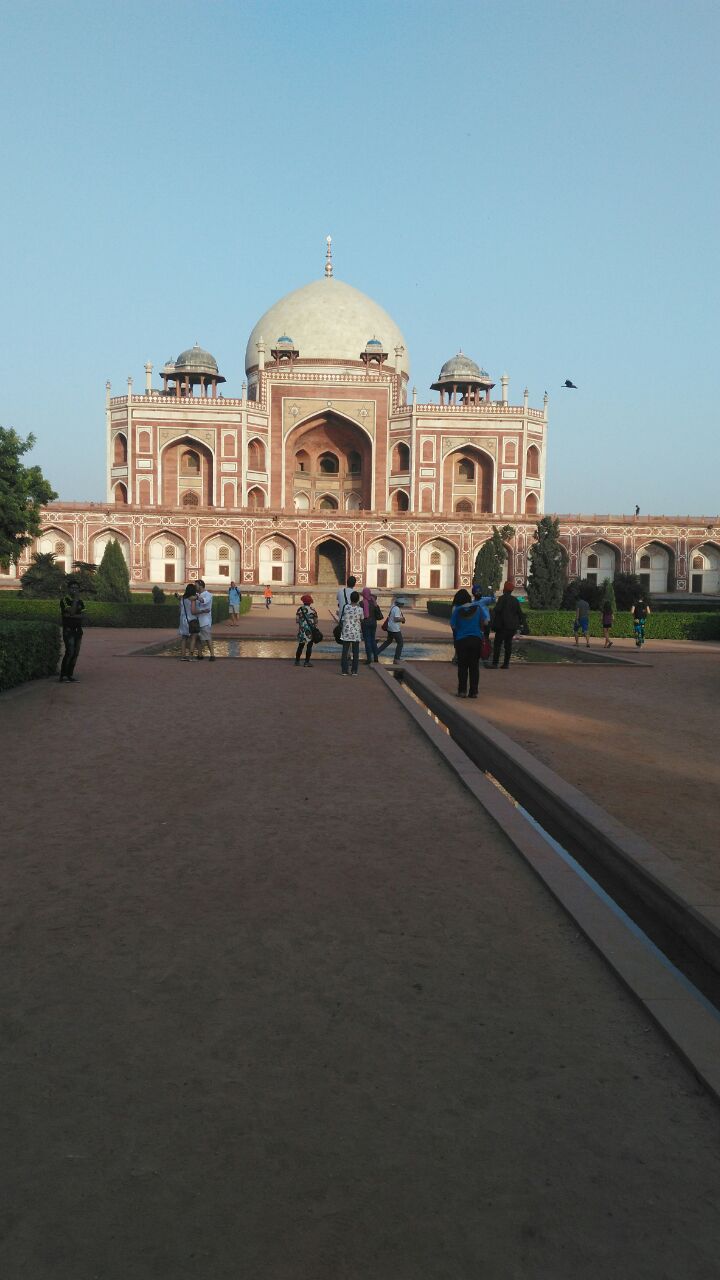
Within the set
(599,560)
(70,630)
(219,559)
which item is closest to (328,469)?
(219,559)

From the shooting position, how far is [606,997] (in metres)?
3.04

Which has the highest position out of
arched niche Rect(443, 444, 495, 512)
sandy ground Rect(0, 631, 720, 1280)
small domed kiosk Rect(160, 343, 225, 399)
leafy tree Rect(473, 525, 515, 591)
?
small domed kiosk Rect(160, 343, 225, 399)

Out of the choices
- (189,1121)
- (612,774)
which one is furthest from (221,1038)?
(612,774)

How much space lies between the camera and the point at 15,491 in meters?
27.7

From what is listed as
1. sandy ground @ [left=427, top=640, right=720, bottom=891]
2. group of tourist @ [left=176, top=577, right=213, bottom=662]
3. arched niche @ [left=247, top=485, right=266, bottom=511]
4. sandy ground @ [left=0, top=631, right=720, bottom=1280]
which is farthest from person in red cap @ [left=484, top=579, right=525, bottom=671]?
arched niche @ [left=247, top=485, right=266, bottom=511]

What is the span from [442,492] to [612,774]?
43.9 meters

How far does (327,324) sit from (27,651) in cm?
4524

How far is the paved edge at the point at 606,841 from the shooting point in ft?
11.9

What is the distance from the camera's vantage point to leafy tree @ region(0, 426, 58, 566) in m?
27.4

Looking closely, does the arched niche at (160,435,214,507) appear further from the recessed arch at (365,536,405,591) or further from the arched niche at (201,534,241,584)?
the recessed arch at (365,536,405,591)

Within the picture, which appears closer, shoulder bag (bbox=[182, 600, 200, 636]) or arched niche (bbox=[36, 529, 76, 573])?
shoulder bag (bbox=[182, 600, 200, 636])

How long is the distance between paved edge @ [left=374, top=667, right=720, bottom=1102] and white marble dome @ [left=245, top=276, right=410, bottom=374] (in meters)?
49.8

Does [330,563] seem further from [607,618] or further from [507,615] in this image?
[507,615]

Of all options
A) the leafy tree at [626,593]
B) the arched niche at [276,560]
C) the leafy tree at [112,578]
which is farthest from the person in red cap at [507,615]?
the arched niche at [276,560]
